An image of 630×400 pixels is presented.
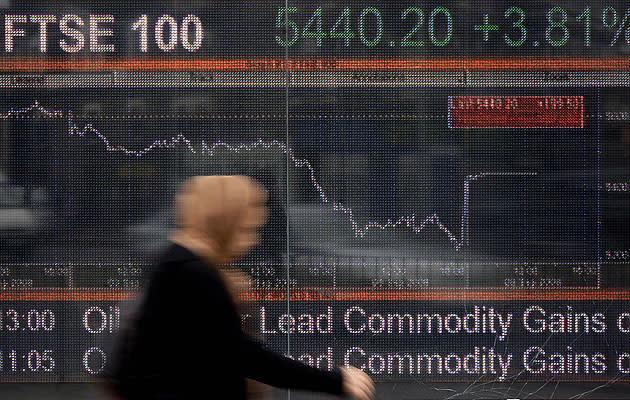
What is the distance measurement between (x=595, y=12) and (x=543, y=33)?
1.35ft

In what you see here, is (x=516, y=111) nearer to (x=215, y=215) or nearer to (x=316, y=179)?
(x=316, y=179)

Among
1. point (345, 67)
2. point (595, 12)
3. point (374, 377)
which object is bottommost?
point (374, 377)

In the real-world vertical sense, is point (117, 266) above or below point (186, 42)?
below

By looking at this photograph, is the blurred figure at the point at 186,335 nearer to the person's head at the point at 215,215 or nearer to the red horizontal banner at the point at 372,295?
the person's head at the point at 215,215

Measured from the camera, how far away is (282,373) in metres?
2.74

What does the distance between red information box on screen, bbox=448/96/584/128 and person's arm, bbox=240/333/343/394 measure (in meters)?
3.29

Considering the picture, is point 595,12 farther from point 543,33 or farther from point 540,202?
point 540,202

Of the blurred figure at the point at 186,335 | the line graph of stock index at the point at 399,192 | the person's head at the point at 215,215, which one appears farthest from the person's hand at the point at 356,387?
the line graph of stock index at the point at 399,192

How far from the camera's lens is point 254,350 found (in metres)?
2.66

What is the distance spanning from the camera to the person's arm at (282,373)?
2.66 metres

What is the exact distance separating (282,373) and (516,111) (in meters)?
3.55

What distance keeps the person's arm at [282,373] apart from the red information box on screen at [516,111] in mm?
3292

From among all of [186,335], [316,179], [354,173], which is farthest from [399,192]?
[186,335]

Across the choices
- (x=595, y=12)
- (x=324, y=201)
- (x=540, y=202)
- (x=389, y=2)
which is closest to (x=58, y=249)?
(x=324, y=201)
